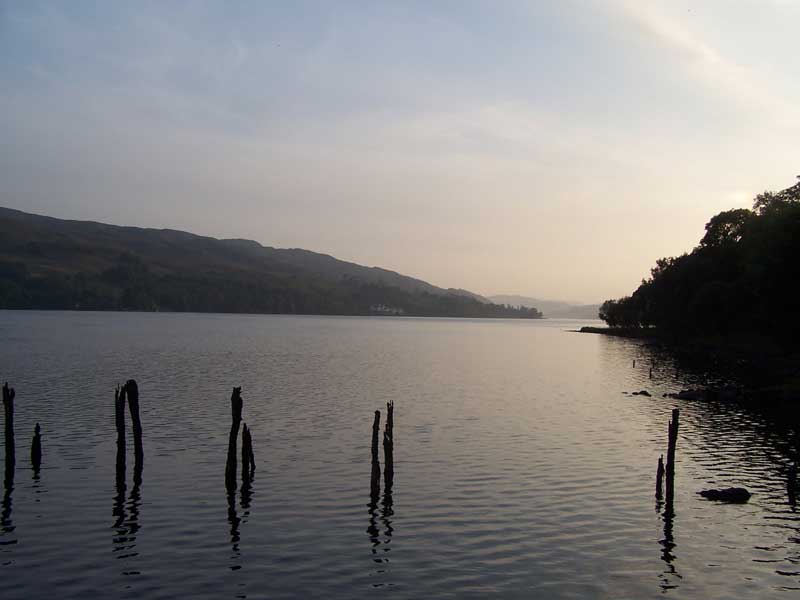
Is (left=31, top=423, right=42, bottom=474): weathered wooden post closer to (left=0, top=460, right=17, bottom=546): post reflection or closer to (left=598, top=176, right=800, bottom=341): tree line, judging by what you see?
(left=0, top=460, right=17, bottom=546): post reflection

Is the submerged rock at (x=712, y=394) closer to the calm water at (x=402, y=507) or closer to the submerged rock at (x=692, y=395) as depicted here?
the submerged rock at (x=692, y=395)

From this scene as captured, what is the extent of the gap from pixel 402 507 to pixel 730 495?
1466 cm

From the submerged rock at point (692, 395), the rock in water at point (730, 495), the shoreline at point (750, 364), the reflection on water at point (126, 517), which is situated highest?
the shoreline at point (750, 364)

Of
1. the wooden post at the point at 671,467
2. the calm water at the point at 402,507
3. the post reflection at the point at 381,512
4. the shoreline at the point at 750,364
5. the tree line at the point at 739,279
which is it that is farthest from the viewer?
the tree line at the point at 739,279

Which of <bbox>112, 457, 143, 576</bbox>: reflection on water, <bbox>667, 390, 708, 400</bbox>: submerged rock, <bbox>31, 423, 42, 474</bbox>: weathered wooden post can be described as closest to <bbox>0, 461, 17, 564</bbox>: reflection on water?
<bbox>31, 423, 42, 474</bbox>: weathered wooden post

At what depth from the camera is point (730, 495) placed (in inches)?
1228

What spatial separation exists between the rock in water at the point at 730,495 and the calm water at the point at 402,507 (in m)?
0.62

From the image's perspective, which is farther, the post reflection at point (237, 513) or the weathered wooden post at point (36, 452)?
the weathered wooden post at point (36, 452)

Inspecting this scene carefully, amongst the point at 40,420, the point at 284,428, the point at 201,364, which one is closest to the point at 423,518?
the point at 284,428

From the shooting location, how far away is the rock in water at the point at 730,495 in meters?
31.0

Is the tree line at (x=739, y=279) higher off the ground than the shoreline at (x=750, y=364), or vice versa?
the tree line at (x=739, y=279)

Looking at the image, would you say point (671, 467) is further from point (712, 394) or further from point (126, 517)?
point (712, 394)

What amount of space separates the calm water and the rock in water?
2.02 ft

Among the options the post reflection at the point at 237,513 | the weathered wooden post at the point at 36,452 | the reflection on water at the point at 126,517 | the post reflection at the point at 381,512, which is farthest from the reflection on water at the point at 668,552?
the weathered wooden post at the point at 36,452
